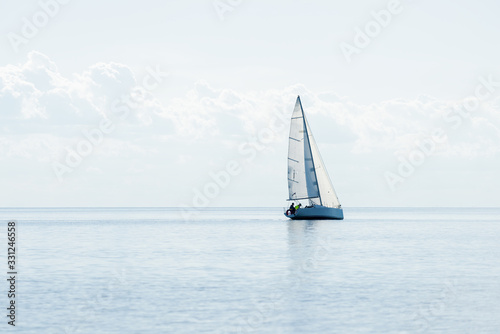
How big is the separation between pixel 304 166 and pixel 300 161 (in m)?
1.06

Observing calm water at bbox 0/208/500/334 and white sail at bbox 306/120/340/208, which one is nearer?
calm water at bbox 0/208/500/334

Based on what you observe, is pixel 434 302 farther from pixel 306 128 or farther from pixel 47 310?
pixel 306 128

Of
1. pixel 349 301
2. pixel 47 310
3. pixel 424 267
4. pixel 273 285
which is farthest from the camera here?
pixel 424 267

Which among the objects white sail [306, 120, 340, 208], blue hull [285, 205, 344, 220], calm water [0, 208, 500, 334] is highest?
white sail [306, 120, 340, 208]

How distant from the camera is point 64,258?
61.6 metres

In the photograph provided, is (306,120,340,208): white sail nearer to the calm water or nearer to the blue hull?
the blue hull

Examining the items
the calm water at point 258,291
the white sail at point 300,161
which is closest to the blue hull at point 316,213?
the white sail at point 300,161

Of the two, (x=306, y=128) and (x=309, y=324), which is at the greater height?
(x=306, y=128)

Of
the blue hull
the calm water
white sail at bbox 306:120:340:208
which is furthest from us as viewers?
the blue hull

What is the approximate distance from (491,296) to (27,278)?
28.9 m

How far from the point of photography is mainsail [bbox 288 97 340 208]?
360ft

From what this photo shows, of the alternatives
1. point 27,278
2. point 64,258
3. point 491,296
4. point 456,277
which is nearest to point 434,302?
point 491,296

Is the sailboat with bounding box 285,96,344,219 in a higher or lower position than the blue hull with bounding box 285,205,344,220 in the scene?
higher

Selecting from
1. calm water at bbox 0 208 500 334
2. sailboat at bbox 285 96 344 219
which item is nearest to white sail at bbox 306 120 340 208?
sailboat at bbox 285 96 344 219
